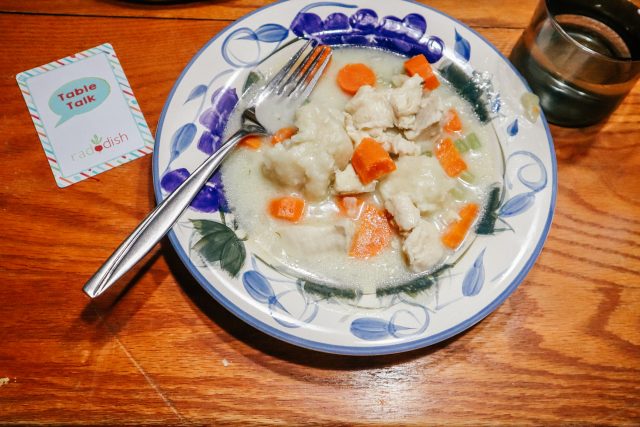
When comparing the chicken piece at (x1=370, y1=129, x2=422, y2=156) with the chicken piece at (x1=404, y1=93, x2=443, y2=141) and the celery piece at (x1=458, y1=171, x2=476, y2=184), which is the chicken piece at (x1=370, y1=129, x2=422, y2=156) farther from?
the celery piece at (x1=458, y1=171, x2=476, y2=184)

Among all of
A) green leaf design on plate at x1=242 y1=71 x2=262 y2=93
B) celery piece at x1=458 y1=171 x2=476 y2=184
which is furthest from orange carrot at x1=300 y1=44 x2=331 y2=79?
celery piece at x1=458 y1=171 x2=476 y2=184

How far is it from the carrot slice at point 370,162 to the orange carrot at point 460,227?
0.78 feet

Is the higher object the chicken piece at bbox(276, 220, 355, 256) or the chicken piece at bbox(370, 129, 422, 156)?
the chicken piece at bbox(370, 129, 422, 156)

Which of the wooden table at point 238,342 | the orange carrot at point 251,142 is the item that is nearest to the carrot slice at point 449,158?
the wooden table at point 238,342

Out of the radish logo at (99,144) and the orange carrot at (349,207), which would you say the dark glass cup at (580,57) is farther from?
the radish logo at (99,144)

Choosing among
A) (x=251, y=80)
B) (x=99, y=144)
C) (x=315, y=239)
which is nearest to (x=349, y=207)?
(x=315, y=239)

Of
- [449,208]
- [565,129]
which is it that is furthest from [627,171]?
[449,208]

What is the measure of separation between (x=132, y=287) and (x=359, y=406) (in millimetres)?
682

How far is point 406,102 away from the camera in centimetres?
149

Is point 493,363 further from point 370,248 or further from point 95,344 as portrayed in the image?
point 95,344

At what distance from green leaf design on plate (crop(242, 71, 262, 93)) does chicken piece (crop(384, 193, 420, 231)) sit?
57 centimetres

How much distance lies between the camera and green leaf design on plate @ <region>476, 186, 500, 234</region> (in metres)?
1.34

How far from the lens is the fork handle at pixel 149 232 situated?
1087 mm

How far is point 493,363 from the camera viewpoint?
1.28m
